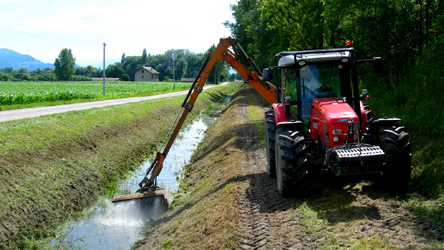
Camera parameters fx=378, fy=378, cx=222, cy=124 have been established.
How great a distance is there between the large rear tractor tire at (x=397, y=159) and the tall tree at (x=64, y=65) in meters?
120

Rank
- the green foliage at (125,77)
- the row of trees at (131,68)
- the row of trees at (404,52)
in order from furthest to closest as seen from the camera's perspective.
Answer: the green foliage at (125,77), the row of trees at (131,68), the row of trees at (404,52)

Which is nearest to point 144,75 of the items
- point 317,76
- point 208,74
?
point 208,74

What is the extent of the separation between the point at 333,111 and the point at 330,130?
1.34 feet

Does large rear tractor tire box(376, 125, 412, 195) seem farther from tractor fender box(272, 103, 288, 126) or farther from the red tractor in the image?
tractor fender box(272, 103, 288, 126)

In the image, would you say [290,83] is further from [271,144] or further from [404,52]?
[404,52]

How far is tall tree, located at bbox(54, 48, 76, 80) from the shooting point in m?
114

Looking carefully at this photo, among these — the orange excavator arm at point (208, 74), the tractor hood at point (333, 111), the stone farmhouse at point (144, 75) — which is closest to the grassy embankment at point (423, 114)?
the tractor hood at point (333, 111)

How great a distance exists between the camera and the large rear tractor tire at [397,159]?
22.3 feet

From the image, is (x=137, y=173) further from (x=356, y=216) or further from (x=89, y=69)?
(x=89, y=69)

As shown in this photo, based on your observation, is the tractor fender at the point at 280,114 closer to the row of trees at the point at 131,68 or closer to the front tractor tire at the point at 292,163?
the front tractor tire at the point at 292,163

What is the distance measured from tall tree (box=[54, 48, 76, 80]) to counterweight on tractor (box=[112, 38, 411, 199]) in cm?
11735

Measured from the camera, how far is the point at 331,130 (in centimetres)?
693

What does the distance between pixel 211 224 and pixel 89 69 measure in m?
153

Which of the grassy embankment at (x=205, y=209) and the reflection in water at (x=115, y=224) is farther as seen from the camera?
the reflection in water at (x=115, y=224)
